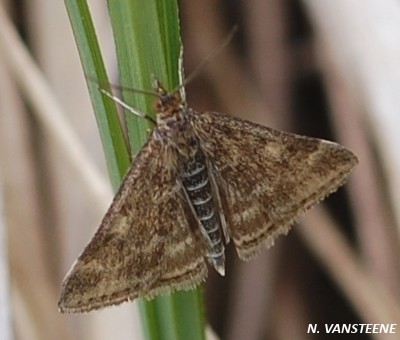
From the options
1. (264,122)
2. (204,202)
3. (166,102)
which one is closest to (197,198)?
(204,202)

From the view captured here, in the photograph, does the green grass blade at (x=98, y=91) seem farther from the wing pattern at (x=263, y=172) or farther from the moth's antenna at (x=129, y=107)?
the wing pattern at (x=263, y=172)

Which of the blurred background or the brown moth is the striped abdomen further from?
the blurred background

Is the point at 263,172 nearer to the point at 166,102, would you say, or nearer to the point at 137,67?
the point at 166,102

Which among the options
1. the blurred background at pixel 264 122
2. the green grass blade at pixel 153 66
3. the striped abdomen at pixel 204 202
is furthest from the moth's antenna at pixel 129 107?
the blurred background at pixel 264 122

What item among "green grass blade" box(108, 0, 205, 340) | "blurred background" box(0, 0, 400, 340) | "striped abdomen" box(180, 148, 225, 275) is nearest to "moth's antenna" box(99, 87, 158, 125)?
"green grass blade" box(108, 0, 205, 340)

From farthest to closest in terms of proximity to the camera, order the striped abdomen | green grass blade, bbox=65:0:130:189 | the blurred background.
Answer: the blurred background < the striped abdomen < green grass blade, bbox=65:0:130:189

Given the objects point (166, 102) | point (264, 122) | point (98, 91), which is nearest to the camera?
point (98, 91)

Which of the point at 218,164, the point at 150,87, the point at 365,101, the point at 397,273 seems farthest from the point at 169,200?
the point at 397,273
